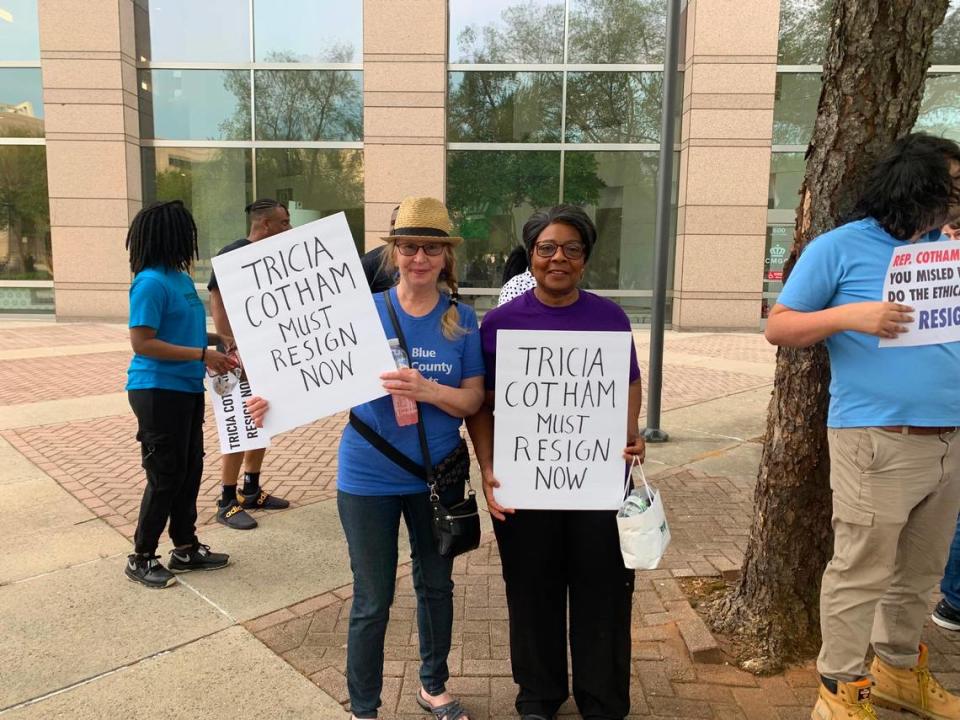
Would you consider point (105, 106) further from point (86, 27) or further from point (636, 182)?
point (636, 182)

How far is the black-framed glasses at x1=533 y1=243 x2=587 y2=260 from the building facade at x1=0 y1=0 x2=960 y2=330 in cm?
1200

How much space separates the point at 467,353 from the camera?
7.95 ft

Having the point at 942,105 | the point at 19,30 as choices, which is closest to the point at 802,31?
the point at 942,105

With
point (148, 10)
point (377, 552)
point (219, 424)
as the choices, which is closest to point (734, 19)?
point (148, 10)

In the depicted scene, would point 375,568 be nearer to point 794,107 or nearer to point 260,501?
point 260,501

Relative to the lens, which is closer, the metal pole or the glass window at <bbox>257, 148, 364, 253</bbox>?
the metal pole

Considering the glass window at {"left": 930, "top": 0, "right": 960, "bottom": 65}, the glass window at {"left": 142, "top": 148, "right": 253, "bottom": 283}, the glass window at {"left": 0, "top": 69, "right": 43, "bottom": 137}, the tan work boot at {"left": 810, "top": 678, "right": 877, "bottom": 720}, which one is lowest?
the tan work boot at {"left": 810, "top": 678, "right": 877, "bottom": 720}

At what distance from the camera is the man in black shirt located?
429cm

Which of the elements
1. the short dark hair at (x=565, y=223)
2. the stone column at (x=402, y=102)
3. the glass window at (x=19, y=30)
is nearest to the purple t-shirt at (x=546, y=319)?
the short dark hair at (x=565, y=223)

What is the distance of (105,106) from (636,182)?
1064 cm

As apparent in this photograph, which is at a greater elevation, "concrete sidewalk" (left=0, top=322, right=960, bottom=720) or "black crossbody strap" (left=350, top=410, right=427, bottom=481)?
"black crossbody strap" (left=350, top=410, right=427, bottom=481)

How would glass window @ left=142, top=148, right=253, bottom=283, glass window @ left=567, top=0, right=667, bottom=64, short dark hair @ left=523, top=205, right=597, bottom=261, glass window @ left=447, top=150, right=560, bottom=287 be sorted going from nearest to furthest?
short dark hair @ left=523, top=205, right=597, bottom=261 → glass window @ left=567, top=0, right=667, bottom=64 → glass window @ left=447, top=150, right=560, bottom=287 → glass window @ left=142, top=148, right=253, bottom=283

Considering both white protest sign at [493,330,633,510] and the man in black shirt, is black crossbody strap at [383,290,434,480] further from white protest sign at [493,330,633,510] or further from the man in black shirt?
the man in black shirt

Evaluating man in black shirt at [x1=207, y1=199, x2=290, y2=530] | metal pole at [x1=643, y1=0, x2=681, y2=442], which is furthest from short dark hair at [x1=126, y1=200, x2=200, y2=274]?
metal pole at [x1=643, y1=0, x2=681, y2=442]
